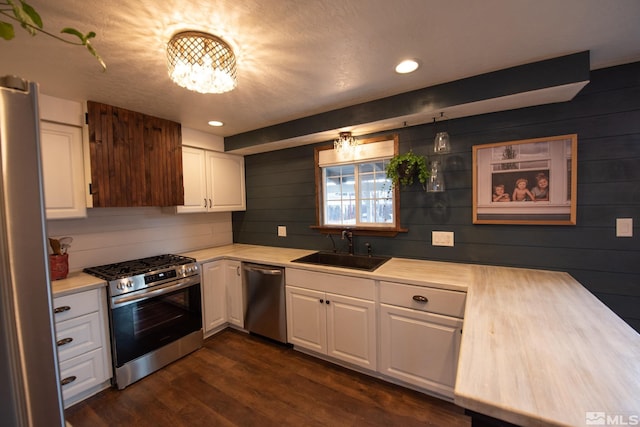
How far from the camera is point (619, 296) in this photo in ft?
5.65

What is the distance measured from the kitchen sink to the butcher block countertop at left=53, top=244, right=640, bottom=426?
2.87ft

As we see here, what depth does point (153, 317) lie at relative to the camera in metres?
2.27

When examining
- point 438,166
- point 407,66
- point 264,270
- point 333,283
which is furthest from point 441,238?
point 264,270

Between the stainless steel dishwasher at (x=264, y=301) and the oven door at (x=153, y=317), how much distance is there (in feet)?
1.55

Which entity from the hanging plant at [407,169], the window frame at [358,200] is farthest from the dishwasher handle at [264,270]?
the hanging plant at [407,169]

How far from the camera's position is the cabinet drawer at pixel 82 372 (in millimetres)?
1854

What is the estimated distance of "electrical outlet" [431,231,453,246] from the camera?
7.38 feet

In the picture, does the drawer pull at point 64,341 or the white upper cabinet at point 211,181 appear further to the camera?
the white upper cabinet at point 211,181

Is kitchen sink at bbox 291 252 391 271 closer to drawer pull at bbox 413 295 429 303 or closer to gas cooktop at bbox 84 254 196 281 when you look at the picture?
drawer pull at bbox 413 295 429 303

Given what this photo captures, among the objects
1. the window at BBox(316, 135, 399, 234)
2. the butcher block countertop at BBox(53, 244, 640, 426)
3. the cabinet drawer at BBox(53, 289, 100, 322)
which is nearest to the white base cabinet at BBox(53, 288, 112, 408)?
the cabinet drawer at BBox(53, 289, 100, 322)

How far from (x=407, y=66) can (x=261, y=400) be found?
2.53 m

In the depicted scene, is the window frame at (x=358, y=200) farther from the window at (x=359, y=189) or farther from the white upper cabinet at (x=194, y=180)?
the white upper cabinet at (x=194, y=180)

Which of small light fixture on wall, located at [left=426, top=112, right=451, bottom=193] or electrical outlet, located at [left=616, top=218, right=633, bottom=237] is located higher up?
small light fixture on wall, located at [left=426, top=112, right=451, bottom=193]

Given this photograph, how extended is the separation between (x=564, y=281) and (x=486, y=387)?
4.63ft
